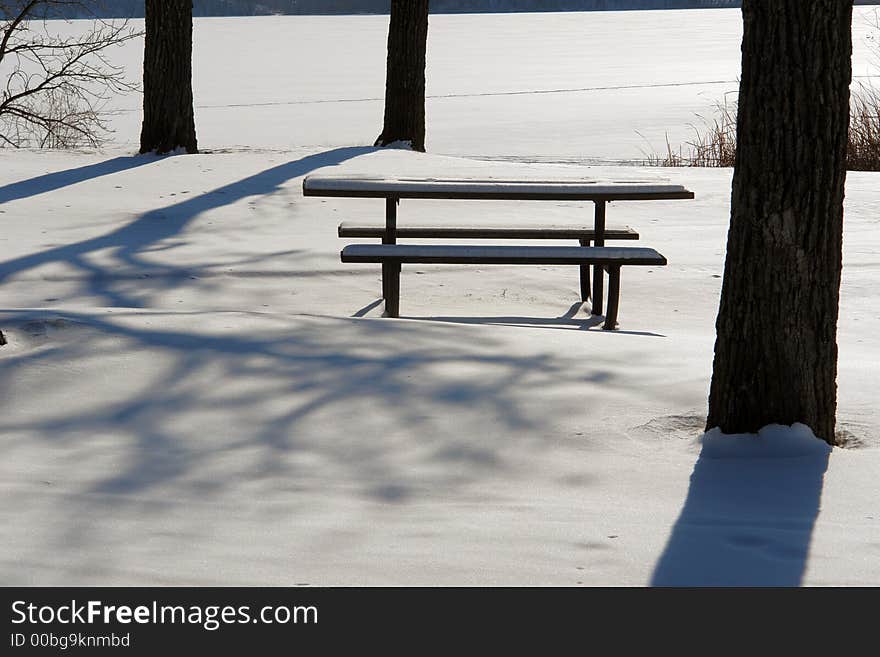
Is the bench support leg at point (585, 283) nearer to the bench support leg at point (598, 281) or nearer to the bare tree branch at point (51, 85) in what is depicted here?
the bench support leg at point (598, 281)

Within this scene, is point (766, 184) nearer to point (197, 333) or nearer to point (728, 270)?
point (728, 270)

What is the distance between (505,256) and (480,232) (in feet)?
2.59

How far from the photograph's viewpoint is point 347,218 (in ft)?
27.7

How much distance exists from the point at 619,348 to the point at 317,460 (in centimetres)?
172

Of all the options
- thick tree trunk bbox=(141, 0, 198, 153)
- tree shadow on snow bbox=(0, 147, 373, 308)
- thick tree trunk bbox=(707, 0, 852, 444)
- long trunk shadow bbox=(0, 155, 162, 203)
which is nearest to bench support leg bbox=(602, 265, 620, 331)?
thick tree trunk bbox=(707, 0, 852, 444)

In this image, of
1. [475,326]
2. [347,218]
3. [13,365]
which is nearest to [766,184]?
[475,326]

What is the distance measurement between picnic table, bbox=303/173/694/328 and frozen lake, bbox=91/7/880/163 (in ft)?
28.4

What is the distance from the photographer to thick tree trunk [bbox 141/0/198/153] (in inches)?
428

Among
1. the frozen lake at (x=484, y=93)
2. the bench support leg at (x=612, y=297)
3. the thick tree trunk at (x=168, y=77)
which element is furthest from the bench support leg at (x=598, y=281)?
the frozen lake at (x=484, y=93)

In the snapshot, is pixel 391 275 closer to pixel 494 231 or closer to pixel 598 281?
pixel 494 231

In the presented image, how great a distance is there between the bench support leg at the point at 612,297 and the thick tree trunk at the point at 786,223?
2.24 m

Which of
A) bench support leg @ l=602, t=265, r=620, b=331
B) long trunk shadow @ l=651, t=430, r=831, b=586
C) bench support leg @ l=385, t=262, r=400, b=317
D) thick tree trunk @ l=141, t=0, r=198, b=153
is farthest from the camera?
thick tree trunk @ l=141, t=0, r=198, b=153

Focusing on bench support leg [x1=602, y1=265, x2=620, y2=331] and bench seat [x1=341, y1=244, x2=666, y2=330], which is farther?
bench support leg [x1=602, y1=265, x2=620, y2=331]

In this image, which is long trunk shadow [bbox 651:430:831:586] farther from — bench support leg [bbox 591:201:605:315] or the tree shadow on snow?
the tree shadow on snow
